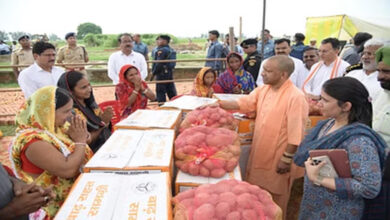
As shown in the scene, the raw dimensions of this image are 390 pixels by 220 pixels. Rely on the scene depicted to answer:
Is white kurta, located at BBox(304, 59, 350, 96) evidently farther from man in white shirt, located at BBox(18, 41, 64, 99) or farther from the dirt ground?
man in white shirt, located at BBox(18, 41, 64, 99)

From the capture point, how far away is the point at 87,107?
8.54 feet

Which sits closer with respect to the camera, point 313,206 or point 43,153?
point 43,153

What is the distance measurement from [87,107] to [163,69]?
4.41m

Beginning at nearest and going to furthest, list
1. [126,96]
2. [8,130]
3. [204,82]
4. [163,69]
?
[126,96]
[204,82]
[8,130]
[163,69]

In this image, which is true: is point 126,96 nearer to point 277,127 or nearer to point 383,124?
point 277,127

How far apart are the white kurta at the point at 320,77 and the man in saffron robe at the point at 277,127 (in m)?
1.55

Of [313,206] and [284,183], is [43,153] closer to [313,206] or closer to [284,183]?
[313,206]

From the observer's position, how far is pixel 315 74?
377cm

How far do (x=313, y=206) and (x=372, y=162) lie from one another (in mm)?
544

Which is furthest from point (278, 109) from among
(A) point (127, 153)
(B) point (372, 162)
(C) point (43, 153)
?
(C) point (43, 153)

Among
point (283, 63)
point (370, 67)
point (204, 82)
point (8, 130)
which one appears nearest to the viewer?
point (283, 63)

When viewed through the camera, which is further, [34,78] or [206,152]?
[34,78]

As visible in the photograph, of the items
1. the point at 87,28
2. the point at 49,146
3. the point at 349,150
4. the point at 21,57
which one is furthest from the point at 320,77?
the point at 87,28

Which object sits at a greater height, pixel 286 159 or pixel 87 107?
pixel 87 107
